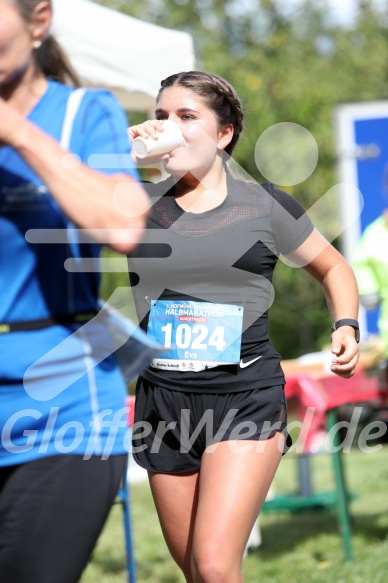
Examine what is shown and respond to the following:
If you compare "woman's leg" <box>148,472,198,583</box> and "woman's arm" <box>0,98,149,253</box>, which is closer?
"woman's arm" <box>0,98,149,253</box>

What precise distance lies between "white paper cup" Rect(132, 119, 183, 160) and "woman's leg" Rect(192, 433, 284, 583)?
78cm

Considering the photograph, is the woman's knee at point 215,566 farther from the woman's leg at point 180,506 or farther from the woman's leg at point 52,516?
the woman's leg at point 52,516

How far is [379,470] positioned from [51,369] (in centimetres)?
642

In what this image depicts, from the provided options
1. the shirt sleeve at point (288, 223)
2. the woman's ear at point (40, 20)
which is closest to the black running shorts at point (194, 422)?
the shirt sleeve at point (288, 223)

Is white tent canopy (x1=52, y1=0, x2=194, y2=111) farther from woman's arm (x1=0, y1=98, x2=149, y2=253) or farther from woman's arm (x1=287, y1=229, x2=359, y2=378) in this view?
woman's arm (x1=0, y1=98, x2=149, y2=253)

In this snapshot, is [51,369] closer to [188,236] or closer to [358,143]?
[188,236]

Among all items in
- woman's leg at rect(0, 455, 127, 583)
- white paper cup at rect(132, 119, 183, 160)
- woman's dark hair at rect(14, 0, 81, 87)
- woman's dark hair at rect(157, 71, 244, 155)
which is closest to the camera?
woman's leg at rect(0, 455, 127, 583)

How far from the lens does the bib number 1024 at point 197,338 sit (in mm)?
2666

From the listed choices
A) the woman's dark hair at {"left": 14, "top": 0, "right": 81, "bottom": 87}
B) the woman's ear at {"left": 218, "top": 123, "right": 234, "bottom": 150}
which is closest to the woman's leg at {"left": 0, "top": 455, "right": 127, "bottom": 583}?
the woman's dark hair at {"left": 14, "top": 0, "right": 81, "bottom": 87}

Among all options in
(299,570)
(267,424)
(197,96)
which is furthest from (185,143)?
(299,570)

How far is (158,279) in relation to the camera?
8.86ft

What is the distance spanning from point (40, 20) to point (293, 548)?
14.3 feet

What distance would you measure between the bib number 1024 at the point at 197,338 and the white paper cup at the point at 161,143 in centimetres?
48

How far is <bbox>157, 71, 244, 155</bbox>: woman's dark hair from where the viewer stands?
283cm
